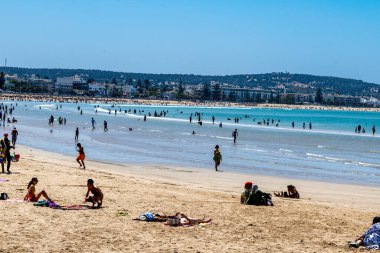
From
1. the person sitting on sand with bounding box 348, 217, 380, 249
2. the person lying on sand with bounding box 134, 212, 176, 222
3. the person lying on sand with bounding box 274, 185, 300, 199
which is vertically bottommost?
the person lying on sand with bounding box 274, 185, 300, 199

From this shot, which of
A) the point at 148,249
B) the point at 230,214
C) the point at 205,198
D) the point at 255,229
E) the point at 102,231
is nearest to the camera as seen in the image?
the point at 148,249

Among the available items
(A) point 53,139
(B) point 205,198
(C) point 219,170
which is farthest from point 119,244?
(A) point 53,139

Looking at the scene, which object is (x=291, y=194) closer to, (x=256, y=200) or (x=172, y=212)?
(x=256, y=200)

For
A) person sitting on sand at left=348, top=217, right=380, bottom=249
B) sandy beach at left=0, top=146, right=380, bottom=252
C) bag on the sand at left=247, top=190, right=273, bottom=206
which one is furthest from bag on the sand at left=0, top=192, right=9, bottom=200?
person sitting on sand at left=348, top=217, right=380, bottom=249

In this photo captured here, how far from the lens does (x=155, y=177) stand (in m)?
23.1

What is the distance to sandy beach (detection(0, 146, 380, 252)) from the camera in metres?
11.4

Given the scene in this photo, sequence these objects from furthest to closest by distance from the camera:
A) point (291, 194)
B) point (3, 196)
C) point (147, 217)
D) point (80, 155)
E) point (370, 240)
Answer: point (80, 155), point (291, 194), point (3, 196), point (147, 217), point (370, 240)

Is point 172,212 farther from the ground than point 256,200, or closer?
closer

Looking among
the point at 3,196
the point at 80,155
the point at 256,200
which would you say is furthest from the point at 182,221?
the point at 80,155

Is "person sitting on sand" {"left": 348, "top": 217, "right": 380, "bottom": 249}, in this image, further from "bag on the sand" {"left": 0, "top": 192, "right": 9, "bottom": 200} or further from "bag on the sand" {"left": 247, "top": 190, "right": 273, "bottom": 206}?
"bag on the sand" {"left": 0, "top": 192, "right": 9, "bottom": 200}

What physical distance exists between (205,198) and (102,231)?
515 cm

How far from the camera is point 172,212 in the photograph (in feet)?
47.4

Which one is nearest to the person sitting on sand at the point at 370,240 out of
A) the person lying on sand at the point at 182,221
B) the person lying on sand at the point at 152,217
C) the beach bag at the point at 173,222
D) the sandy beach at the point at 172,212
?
the sandy beach at the point at 172,212

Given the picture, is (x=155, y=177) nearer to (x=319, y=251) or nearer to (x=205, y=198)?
(x=205, y=198)
